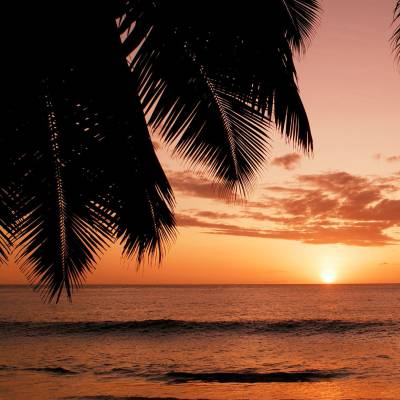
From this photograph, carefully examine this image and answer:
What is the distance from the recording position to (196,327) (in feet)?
99.1

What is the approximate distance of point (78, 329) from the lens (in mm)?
28469

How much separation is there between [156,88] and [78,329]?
26.1 meters

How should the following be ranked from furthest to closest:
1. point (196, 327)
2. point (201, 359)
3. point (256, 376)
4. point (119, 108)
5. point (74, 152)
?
point (196, 327) → point (201, 359) → point (256, 376) → point (74, 152) → point (119, 108)

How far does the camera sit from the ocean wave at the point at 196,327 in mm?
27500

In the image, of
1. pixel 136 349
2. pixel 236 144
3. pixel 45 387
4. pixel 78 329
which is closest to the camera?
pixel 236 144

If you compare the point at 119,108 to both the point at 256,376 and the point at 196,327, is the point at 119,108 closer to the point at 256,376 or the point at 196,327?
the point at 256,376

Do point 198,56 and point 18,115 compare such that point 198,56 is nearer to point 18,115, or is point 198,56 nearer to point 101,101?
point 101,101

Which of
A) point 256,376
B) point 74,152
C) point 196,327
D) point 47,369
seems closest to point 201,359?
point 256,376

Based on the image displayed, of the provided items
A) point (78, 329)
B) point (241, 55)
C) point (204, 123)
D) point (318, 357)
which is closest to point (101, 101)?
point (204, 123)

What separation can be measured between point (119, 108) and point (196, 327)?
2738cm

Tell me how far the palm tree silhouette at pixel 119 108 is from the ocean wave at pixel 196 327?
910 inches

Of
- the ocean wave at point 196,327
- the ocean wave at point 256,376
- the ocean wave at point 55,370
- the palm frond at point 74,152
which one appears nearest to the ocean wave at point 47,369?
the ocean wave at point 55,370

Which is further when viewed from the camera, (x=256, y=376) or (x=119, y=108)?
(x=256, y=376)

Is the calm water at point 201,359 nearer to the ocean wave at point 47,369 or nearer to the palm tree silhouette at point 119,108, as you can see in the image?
the ocean wave at point 47,369
